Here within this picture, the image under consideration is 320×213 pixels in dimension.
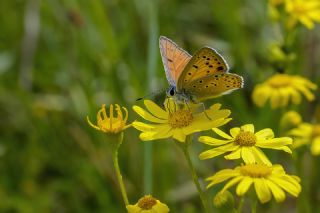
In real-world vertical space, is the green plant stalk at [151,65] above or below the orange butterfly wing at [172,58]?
below

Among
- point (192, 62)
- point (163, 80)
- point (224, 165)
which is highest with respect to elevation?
point (192, 62)

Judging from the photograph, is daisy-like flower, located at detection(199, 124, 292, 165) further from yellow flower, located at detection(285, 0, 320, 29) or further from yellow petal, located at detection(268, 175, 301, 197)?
yellow flower, located at detection(285, 0, 320, 29)

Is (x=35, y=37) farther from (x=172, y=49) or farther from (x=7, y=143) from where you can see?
(x=172, y=49)

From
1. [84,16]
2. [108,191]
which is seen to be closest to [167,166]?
[108,191]

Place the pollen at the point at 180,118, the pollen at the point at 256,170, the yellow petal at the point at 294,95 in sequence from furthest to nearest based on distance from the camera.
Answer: the yellow petal at the point at 294,95 → the pollen at the point at 180,118 → the pollen at the point at 256,170

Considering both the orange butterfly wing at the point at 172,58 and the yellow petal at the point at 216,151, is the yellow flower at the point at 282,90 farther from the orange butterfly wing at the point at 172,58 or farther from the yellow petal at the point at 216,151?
the yellow petal at the point at 216,151

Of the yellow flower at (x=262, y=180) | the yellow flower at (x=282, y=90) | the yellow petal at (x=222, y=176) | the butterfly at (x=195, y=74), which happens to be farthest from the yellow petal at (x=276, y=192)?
the yellow flower at (x=282, y=90)
